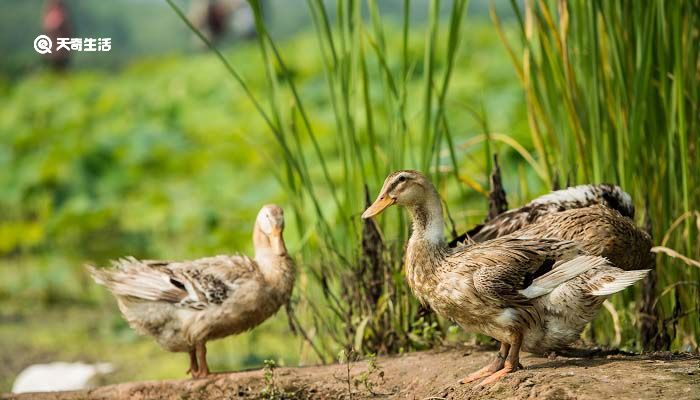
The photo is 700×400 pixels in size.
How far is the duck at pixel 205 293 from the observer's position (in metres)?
4.63

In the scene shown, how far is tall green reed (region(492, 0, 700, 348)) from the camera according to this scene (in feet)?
16.0

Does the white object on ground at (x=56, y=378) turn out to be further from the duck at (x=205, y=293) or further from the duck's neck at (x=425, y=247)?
the duck's neck at (x=425, y=247)

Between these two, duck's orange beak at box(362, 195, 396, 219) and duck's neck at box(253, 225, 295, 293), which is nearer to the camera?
duck's orange beak at box(362, 195, 396, 219)

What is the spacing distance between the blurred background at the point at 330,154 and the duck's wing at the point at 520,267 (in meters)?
0.82

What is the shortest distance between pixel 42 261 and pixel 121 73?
30.4 feet

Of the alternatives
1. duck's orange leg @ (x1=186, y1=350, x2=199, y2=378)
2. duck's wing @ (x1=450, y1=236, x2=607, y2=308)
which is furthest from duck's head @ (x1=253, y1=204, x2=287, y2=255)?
duck's wing @ (x1=450, y1=236, x2=607, y2=308)

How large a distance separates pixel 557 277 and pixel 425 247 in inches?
19.5

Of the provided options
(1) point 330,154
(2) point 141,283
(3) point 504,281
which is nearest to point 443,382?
(3) point 504,281

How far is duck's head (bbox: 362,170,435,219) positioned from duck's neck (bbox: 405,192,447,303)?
0.04 metres

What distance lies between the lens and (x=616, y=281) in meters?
3.87

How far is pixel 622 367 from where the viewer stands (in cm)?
388

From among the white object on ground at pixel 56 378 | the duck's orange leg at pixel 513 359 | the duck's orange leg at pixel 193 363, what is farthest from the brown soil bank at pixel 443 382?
the white object on ground at pixel 56 378

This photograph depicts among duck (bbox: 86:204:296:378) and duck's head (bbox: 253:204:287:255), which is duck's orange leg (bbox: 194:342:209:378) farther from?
duck's head (bbox: 253:204:287:255)

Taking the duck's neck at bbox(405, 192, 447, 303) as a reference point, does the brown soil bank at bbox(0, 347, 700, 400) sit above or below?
below
